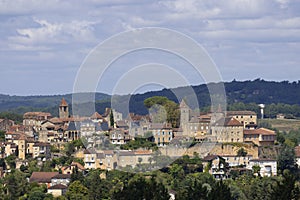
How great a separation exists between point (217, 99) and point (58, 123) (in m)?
11.8

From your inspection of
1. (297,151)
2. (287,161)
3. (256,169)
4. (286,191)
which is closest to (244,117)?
(297,151)

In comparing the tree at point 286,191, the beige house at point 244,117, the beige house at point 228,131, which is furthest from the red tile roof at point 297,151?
the tree at point 286,191

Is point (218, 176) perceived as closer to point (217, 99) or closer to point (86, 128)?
point (86, 128)

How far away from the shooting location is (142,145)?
169 feet

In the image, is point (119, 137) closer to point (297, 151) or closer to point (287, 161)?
point (287, 161)

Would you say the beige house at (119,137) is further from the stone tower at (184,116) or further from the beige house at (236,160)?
the beige house at (236,160)

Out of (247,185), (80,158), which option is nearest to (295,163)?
(247,185)

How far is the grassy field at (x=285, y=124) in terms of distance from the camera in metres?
77.6

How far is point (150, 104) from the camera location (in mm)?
57406

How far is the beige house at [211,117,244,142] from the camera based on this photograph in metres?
53.5

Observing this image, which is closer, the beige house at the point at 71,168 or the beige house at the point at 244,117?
the beige house at the point at 71,168

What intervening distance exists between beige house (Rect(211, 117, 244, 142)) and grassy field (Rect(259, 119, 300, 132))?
2190 centimetres

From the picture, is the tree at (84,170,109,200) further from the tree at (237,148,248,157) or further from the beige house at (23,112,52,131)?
the beige house at (23,112,52,131)

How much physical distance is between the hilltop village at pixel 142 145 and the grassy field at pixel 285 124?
1897 centimetres
